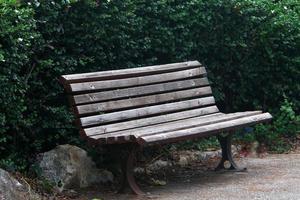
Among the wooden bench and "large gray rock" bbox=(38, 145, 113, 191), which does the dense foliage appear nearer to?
"large gray rock" bbox=(38, 145, 113, 191)

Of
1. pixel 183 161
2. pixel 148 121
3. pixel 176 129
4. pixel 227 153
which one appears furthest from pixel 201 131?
pixel 183 161

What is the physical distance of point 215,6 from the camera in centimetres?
758

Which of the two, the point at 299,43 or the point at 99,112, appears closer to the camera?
the point at 99,112

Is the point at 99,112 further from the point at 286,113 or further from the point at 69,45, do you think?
the point at 286,113

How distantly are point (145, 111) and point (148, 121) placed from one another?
13 cm

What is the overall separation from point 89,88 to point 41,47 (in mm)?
569

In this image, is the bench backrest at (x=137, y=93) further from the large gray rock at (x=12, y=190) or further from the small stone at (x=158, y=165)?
the large gray rock at (x=12, y=190)

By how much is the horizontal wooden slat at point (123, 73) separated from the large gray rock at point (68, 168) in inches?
26.2

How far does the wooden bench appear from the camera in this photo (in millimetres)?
5391

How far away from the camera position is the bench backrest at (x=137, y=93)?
559 centimetres

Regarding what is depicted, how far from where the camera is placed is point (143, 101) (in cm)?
616

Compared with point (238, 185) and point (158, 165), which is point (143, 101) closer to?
point (158, 165)

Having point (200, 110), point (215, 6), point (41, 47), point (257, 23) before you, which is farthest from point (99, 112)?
point (257, 23)

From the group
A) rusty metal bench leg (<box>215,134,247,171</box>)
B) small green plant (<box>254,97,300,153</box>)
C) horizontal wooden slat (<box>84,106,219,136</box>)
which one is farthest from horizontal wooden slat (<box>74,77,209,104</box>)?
small green plant (<box>254,97,300,153</box>)
